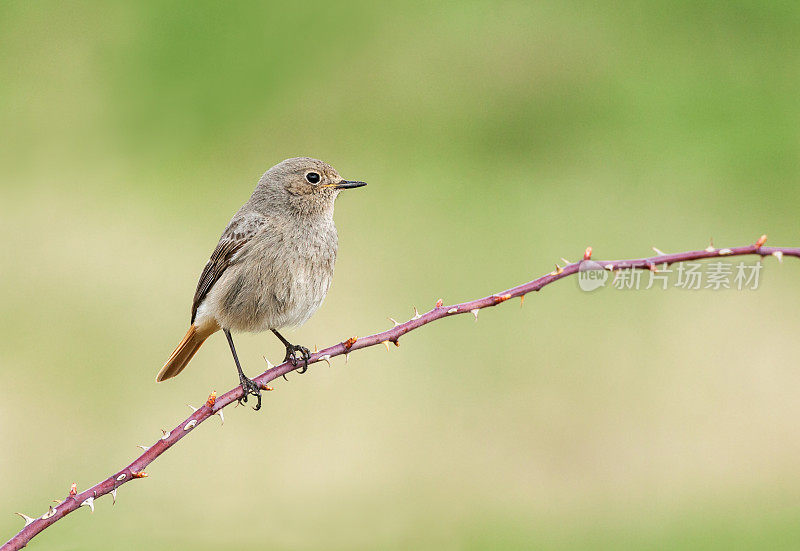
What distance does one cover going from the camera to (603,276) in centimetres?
203

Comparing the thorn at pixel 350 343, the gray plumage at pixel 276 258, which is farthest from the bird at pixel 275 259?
the thorn at pixel 350 343

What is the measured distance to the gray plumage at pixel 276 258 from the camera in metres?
4.12

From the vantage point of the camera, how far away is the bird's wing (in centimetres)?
425

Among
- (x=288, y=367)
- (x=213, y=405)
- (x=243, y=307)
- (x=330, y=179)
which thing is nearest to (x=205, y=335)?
(x=243, y=307)

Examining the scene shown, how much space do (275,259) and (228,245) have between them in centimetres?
30

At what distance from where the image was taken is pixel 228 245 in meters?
4.29

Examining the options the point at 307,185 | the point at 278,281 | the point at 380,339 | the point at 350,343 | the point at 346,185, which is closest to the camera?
the point at 380,339

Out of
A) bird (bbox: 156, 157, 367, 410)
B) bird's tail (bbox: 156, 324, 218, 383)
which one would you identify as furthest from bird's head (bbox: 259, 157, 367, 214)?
bird's tail (bbox: 156, 324, 218, 383)

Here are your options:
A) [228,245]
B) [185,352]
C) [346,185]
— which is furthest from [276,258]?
[185,352]

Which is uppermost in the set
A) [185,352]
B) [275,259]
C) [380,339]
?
[275,259]

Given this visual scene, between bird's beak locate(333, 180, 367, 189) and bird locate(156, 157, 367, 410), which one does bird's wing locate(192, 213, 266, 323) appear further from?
bird's beak locate(333, 180, 367, 189)

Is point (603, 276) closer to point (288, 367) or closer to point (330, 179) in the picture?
point (288, 367)

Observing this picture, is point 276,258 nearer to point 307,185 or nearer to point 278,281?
point 278,281

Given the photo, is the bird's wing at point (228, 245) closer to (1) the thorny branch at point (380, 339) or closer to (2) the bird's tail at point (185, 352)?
(2) the bird's tail at point (185, 352)
